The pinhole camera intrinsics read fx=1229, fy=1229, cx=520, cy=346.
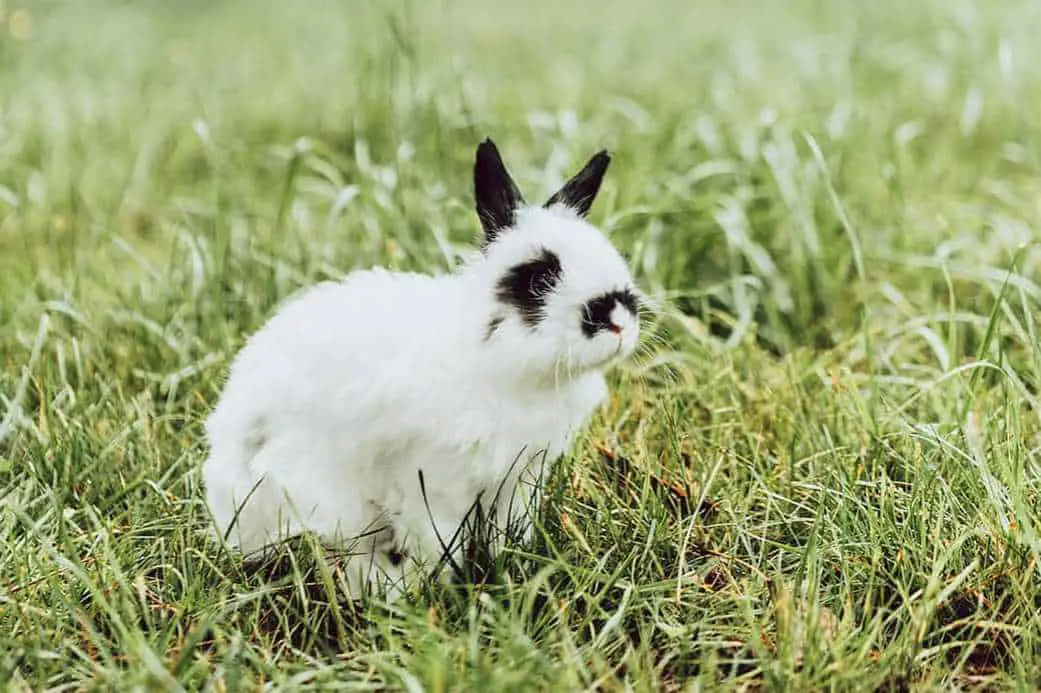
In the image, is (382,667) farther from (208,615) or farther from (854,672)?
(854,672)

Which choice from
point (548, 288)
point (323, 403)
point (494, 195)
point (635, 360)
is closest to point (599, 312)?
point (548, 288)

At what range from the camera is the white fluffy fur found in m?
2.15

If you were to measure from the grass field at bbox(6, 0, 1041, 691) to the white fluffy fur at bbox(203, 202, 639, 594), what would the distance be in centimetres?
14

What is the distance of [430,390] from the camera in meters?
2.17

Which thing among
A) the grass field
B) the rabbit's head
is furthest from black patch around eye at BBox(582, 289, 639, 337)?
the grass field

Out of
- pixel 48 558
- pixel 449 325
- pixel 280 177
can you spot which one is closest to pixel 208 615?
pixel 48 558

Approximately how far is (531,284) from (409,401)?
30 centimetres

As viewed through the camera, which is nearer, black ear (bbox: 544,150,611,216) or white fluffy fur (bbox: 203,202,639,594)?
white fluffy fur (bbox: 203,202,639,594)

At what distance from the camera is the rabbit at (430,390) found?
214 centimetres

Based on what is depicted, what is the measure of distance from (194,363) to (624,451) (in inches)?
46.9

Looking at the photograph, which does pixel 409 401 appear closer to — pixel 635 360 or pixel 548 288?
pixel 548 288

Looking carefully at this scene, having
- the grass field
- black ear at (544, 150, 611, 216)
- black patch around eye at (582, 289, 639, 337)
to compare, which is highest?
black ear at (544, 150, 611, 216)

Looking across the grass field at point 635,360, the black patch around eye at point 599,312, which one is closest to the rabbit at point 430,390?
the black patch around eye at point 599,312

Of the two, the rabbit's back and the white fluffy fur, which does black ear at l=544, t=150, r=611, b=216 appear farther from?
the rabbit's back
